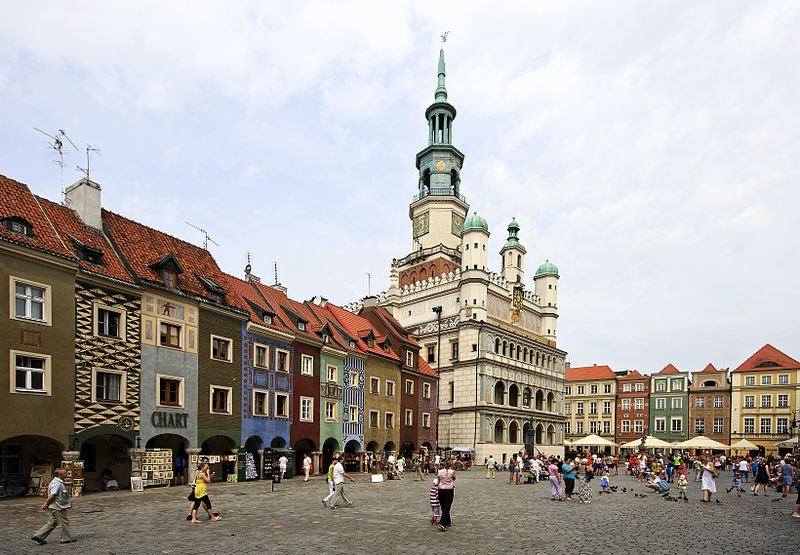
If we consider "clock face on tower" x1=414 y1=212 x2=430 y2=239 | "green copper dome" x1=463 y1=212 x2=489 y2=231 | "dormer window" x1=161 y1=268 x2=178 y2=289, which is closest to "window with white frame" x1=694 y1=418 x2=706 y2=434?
"green copper dome" x1=463 y1=212 x2=489 y2=231

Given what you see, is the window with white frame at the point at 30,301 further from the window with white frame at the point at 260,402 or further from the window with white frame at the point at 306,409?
the window with white frame at the point at 306,409

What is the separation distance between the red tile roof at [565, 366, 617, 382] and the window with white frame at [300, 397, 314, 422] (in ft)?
209

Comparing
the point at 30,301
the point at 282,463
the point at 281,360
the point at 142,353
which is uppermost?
the point at 30,301

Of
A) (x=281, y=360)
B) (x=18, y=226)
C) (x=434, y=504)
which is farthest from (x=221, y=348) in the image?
(x=434, y=504)

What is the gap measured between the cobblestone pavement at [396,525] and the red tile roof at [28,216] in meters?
9.60

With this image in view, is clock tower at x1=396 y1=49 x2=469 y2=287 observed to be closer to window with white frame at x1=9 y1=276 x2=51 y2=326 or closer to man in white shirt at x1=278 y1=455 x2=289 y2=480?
man in white shirt at x1=278 y1=455 x2=289 y2=480

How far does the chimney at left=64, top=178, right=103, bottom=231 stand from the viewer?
27.7 m

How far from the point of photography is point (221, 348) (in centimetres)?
3123

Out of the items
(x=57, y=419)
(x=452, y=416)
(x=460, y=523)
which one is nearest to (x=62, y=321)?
(x=57, y=419)

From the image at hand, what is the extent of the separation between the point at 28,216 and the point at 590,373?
8386 centimetres

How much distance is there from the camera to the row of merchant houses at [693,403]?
7406 cm

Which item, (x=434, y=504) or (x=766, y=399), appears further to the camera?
(x=766, y=399)

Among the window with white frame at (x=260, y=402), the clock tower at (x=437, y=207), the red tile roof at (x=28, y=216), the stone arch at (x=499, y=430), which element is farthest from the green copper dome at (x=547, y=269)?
the red tile roof at (x=28, y=216)

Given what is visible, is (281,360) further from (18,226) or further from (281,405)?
(18,226)
